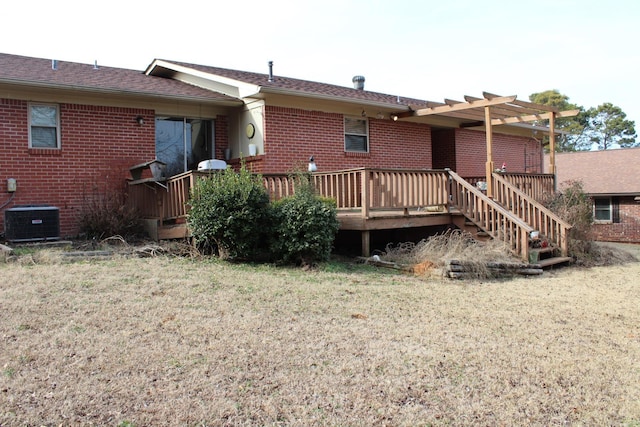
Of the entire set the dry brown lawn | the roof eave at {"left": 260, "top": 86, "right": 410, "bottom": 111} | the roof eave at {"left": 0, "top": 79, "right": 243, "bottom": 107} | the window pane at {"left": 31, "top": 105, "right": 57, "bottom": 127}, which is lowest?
the dry brown lawn

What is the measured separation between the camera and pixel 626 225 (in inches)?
1029

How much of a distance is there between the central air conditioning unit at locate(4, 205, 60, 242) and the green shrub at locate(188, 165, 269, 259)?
9.11ft

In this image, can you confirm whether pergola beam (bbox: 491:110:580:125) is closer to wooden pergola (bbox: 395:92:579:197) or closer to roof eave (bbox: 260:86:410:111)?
wooden pergola (bbox: 395:92:579:197)

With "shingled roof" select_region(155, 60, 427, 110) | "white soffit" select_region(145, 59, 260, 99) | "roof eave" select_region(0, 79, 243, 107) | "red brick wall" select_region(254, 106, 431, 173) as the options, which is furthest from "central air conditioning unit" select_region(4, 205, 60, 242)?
"shingled roof" select_region(155, 60, 427, 110)

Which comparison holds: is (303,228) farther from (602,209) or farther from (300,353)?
(602,209)

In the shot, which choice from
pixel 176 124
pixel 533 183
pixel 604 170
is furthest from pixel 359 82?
pixel 604 170

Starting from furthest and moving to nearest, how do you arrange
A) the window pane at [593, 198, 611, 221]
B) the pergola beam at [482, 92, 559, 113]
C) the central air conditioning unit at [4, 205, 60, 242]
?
the window pane at [593, 198, 611, 221]
the pergola beam at [482, 92, 559, 113]
the central air conditioning unit at [4, 205, 60, 242]

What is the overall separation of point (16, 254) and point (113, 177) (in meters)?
3.28

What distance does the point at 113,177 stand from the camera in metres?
11.3

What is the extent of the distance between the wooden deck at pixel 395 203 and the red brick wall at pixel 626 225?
17.4 metres

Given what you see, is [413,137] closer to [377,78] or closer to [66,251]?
[377,78]

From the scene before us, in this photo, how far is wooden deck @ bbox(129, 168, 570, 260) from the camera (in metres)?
9.84

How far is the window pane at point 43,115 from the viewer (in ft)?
34.7

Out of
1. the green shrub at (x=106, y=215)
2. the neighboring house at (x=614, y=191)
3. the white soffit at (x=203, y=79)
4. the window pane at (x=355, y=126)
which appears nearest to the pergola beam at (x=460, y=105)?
the window pane at (x=355, y=126)
